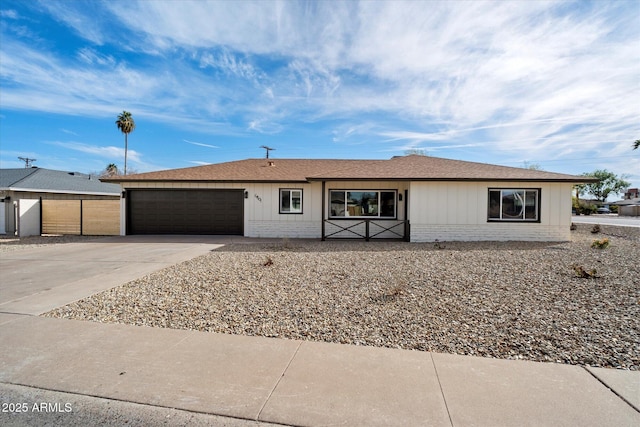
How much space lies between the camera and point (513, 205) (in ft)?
42.1

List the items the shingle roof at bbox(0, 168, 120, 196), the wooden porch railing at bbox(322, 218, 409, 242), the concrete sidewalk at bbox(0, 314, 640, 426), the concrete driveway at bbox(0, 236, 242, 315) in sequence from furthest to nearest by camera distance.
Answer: the shingle roof at bbox(0, 168, 120, 196) < the wooden porch railing at bbox(322, 218, 409, 242) < the concrete driveway at bbox(0, 236, 242, 315) < the concrete sidewalk at bbox(0, 314, 640, 426)

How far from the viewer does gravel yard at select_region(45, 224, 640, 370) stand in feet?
Answer: 12.4

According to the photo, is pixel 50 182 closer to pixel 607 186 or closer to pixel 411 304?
pixel 411 304

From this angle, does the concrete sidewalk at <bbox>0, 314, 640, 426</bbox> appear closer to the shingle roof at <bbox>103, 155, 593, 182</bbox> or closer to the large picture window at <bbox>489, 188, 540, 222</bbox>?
the shingle roof at <bbox>103, 155, 593, 182</bbox>

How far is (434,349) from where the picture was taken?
11.8ft

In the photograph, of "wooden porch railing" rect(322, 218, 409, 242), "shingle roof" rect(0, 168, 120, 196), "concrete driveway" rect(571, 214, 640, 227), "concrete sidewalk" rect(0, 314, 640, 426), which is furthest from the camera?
→ "concrete driveway" rect(571, 214, 640, 227)

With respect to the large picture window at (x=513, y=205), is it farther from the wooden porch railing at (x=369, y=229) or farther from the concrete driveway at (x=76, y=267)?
the concrete driveway at (x=76, y=267)

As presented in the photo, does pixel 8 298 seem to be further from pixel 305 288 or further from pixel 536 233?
pixel 536 233

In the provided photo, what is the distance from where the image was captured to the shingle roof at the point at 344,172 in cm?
1241

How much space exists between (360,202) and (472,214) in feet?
14.9

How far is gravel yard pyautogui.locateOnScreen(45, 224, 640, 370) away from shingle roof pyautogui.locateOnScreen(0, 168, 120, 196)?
17402 mm

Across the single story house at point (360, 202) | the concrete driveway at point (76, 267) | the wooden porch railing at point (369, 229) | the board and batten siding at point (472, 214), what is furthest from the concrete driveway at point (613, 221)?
the concrete driveway at point (76, 267)

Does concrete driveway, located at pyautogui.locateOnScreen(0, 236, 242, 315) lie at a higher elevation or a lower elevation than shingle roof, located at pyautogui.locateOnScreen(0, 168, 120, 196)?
lower

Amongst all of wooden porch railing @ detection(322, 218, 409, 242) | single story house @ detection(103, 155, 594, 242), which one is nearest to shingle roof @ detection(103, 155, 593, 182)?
single story house @ detection(103, 155, 594, 242)
